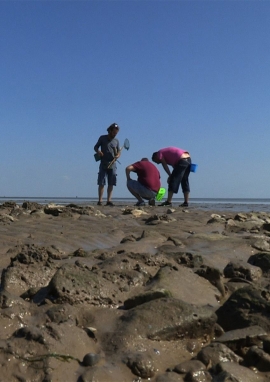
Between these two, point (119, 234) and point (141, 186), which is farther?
point (141, 186)

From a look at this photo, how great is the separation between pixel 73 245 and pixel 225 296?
73.1 inches

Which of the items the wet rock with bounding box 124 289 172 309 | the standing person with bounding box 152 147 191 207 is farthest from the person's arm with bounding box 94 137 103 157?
the wet rock with bounding box 124 289 172 309

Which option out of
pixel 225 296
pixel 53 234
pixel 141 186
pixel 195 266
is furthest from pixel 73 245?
pixel 141 186

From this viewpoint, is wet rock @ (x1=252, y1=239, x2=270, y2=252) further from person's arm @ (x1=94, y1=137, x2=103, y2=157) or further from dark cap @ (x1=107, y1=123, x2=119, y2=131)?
dark cap @ (x1=107, y1=123, x2=119, y2=131)

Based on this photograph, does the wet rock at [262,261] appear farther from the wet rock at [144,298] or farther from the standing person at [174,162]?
the standing person at [174,162]

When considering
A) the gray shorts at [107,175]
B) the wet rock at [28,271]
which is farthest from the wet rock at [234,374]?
the gray shorts at [107,175]

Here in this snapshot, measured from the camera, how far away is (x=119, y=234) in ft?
18.6

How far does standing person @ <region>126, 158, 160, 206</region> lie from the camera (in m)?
12.2

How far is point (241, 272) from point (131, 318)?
1.45 meters

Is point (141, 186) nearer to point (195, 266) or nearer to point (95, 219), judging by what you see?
point (95, 219)

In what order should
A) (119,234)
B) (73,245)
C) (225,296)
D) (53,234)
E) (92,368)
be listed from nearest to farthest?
(92,368)
(225,296)
(73,245)
(53,234)
(119,234)

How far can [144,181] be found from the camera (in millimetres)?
12242

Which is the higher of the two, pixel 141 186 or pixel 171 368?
pixel 141 186

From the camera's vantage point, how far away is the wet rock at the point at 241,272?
12.6 ft
